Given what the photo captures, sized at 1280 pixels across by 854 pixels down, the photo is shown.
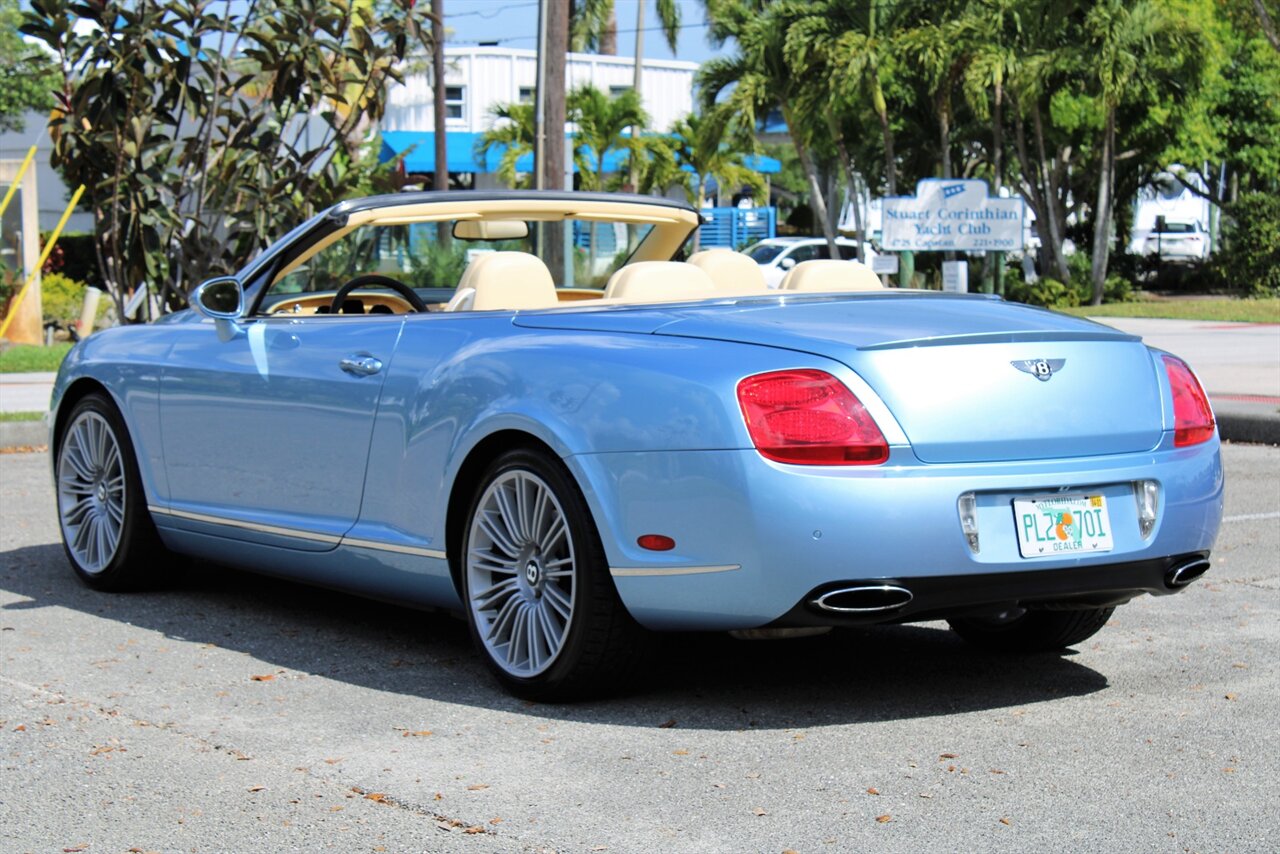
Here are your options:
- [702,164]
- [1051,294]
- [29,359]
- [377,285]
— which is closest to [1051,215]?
[1051,294]

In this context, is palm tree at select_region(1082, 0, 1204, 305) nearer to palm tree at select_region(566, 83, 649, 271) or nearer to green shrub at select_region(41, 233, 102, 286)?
palm tree at select_region(566, 83, 649, 271)

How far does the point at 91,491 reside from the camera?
7262 millimetres

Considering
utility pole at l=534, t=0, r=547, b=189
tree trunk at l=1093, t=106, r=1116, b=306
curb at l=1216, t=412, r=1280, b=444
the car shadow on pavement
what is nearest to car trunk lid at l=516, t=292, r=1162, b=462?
the car shadow on pavement

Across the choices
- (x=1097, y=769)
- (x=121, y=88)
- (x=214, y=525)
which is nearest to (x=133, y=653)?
(x=214, y=525)

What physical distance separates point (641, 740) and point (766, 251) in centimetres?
3341

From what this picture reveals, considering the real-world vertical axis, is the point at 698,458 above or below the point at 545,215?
below

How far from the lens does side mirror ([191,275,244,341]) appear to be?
652cm

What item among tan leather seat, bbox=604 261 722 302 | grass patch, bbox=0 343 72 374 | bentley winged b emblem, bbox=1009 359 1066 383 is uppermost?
tan leather seat, bbox=604 261 722 302

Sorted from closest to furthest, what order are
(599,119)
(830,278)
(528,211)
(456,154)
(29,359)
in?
(830,278) < (528,211) < (29,359) < (599,119) < (456,154)

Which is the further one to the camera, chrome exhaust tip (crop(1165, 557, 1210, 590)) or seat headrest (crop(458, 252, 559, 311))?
seat headrest (crop(458, 252, 559, 311))

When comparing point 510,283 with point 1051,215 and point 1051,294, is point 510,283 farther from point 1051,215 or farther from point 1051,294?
point 1051,215

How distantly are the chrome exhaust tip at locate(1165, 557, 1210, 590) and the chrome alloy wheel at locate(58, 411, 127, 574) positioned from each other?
3.90 metres

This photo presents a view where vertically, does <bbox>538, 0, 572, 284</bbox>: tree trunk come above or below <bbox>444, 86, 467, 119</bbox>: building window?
below

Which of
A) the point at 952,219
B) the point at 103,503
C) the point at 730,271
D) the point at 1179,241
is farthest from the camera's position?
the point at 1179,241
